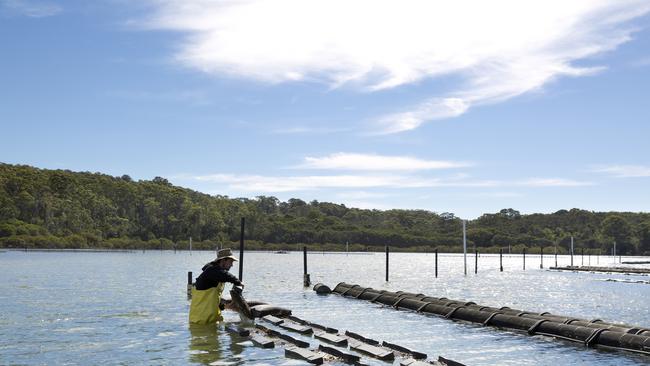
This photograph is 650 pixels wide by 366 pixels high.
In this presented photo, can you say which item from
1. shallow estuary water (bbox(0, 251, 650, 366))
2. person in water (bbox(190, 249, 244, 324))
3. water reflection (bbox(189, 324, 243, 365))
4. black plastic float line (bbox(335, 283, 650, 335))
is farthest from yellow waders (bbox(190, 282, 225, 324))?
black plastic float line (bbox(335, 283, 650, 335))

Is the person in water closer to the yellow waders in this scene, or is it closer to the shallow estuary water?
the yellow waders

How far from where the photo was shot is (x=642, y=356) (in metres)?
21.6

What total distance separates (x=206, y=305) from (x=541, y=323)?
12847 mm

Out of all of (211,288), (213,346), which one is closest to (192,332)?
(211,288)

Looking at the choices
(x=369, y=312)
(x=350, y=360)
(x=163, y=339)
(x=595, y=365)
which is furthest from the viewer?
(x=369, y=312)

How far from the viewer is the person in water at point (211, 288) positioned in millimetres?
23828

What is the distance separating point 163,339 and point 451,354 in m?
9.80

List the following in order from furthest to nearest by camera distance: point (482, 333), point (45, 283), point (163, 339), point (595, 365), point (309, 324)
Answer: point (45, 283) < point (482, 333) < point (309, 324) < point (163, 339) < point (595, 365)

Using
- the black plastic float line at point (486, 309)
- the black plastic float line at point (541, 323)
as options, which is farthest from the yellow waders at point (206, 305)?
the black plastic float line at point (486, 309)

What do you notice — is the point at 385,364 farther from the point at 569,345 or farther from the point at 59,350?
the point at 59,350

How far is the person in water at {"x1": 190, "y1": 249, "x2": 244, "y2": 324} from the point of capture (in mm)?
23828

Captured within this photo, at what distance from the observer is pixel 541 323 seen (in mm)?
26578

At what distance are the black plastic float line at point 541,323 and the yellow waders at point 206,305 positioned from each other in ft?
38.4

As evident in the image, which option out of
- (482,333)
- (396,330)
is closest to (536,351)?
(482,333)
